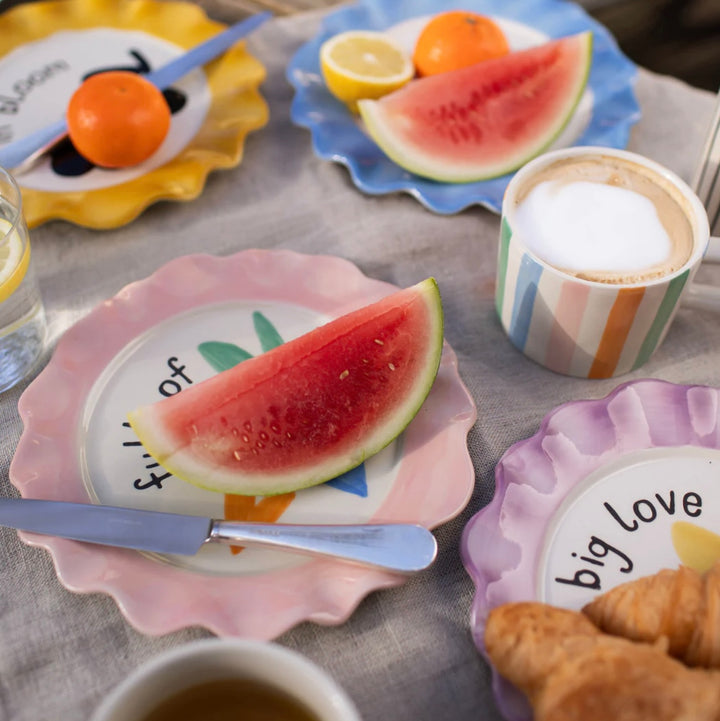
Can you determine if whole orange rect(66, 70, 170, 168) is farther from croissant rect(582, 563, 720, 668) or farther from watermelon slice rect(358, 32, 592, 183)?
croissant rect(582, 563, 720, 668)

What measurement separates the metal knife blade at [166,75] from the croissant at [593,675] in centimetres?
106

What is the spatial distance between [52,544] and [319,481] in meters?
0.30

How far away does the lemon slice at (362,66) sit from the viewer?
4.66 ft

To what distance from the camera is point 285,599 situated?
0.85 meters

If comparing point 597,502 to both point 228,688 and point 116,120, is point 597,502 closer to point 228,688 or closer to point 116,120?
point 228,688

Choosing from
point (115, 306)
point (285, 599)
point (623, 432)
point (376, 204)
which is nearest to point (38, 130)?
point (115, 306)

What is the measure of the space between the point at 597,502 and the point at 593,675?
27 cm

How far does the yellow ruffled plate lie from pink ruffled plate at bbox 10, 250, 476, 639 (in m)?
0.22

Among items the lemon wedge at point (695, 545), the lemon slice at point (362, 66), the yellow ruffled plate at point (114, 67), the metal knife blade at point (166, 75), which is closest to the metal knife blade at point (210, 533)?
the lemon wedge at point (695, 545)

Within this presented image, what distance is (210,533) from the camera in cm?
87

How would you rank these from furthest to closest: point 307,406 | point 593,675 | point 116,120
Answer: point 116,120 < point 307,406 < point 593,675

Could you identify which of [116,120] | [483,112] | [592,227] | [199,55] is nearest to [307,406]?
[592,227]

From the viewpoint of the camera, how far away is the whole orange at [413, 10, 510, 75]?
56.9 inches

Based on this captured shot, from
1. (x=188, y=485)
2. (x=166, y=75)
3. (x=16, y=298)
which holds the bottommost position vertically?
(x=188, y=485)
